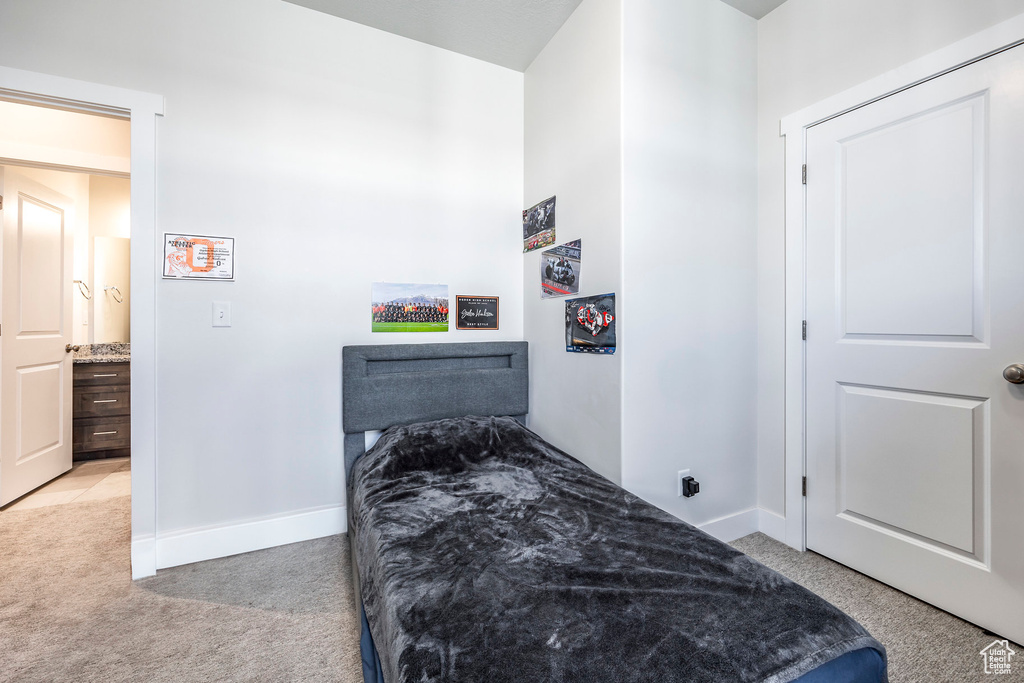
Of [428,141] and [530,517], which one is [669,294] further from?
[428,141]

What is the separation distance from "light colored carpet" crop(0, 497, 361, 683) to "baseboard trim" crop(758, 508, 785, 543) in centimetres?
203

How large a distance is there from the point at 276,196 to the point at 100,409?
2.98m

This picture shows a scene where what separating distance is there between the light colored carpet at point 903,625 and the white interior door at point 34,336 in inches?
171

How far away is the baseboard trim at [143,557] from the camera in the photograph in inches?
Answer: 73.5

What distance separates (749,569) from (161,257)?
2526 mm

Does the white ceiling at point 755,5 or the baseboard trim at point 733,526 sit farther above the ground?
the white ceiling at point 755,5

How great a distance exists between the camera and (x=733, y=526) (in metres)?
2.20

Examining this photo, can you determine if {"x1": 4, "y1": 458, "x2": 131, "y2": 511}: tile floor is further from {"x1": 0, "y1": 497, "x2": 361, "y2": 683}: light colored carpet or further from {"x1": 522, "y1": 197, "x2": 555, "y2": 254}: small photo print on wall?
{"x1": 522, "y1": 197, "x2": 555, "y2": 254}: small photo print on wall

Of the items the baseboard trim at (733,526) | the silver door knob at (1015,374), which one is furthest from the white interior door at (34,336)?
the silver door knob at (1015,374)

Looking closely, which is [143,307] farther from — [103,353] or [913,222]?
[913,222]

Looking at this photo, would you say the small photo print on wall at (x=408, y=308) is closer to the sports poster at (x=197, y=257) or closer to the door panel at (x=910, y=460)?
the sports poster at (x=197, y=257)

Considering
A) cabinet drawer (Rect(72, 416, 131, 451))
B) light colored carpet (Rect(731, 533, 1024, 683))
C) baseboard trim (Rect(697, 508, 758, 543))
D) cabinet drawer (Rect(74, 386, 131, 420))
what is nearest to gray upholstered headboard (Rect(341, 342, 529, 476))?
baseboard trim (Rect(697, 508, 758, 543))

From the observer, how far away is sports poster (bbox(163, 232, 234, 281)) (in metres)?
1.94

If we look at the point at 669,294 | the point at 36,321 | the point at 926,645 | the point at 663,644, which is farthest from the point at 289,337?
the point at 926,645
